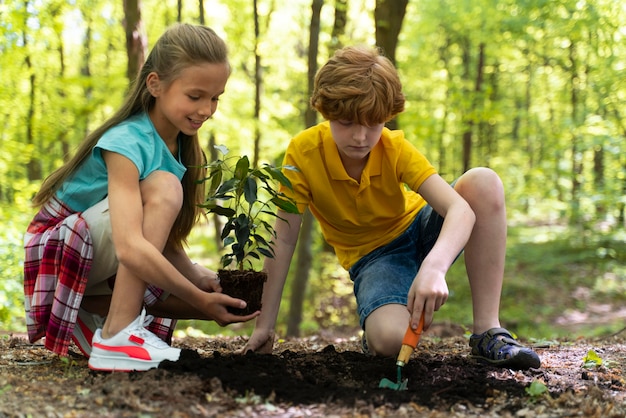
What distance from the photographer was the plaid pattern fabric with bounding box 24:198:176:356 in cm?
253

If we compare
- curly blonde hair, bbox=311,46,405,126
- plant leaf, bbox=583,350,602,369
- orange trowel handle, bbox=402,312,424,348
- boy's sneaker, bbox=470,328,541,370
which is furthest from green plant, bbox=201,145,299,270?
plant leaf, bbox=583,350,602,369

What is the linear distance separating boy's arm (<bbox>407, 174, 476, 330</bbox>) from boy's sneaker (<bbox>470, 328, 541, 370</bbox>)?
461mm

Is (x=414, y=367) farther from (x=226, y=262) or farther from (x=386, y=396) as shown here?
(x=226, y=262)

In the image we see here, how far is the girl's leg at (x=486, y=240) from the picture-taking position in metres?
2.78

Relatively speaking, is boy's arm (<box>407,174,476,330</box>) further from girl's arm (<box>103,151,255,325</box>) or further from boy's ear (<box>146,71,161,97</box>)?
boy's ear (<box>146,71,161,97</box>)

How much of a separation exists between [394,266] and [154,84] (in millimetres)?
1482

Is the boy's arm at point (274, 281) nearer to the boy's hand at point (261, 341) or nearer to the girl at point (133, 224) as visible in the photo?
the boy's hand at point (261, 341)

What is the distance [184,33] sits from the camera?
2.60 m

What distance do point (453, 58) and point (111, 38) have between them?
10995 millimetres

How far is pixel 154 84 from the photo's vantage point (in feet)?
8.66

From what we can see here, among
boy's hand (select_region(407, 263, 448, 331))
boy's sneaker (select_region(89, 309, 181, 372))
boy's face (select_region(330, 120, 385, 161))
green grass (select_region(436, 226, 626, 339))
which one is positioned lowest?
green grass (select_region(436, 226, 626, 339))

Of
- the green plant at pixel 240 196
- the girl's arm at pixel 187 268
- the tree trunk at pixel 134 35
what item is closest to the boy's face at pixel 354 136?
the green plant at pixel 240 196

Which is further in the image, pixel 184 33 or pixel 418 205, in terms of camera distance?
pixel 418 205

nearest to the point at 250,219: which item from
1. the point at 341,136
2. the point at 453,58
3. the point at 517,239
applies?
the point at 341,136
